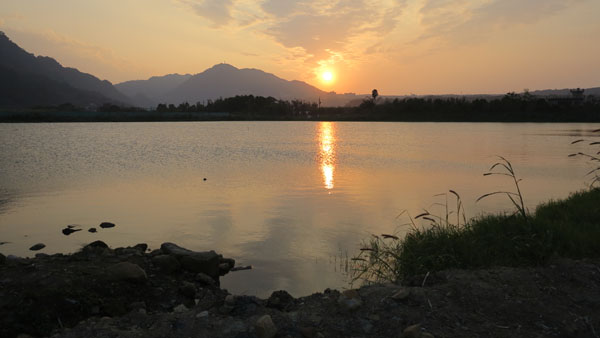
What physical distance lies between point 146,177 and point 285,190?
10238mm

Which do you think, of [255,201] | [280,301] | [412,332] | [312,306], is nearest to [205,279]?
[280,301]

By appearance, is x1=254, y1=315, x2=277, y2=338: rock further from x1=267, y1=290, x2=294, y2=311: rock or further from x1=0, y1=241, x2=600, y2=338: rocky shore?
x1=267, y1=290, x2=294, y2=311: rock

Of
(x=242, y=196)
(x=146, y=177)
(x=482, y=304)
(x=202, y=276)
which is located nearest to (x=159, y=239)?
(x=202, y=276)

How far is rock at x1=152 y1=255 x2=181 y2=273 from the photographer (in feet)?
32.6

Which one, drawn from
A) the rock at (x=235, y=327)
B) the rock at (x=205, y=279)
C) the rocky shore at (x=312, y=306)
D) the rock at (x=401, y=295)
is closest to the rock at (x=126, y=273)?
the rocky shore at (x=312, y=306)

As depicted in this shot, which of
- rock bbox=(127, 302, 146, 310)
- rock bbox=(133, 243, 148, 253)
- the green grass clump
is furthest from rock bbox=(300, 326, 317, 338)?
rock bbox=(133, 243, 148, 253)

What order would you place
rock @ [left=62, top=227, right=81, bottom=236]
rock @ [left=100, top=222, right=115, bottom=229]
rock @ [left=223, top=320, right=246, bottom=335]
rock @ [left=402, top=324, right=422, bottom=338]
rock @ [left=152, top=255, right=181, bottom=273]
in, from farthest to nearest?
rock @ [left=100, top=222, right=115, bottom=229]
rock @ [left=62, top=227, right=81, bottom=236]
rock @ [left=152, top=255, right=181, bottom=273]
rock @ [left=223, top=320, right=246, bottom=335]
rock @ [left=402, top=324, right=422, bottom=338]

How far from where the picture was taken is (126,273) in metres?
8.85

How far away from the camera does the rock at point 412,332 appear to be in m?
5.27

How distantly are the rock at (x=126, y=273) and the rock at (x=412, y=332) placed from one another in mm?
6053

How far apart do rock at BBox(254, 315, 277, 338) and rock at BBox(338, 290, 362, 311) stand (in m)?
1.24

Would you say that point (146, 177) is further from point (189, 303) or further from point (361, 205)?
A: point (189, 303)

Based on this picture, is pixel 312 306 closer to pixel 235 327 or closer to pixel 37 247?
pixel 235 327

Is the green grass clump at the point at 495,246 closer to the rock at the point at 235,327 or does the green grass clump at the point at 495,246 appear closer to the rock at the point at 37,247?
the rock at the point at 235,327
